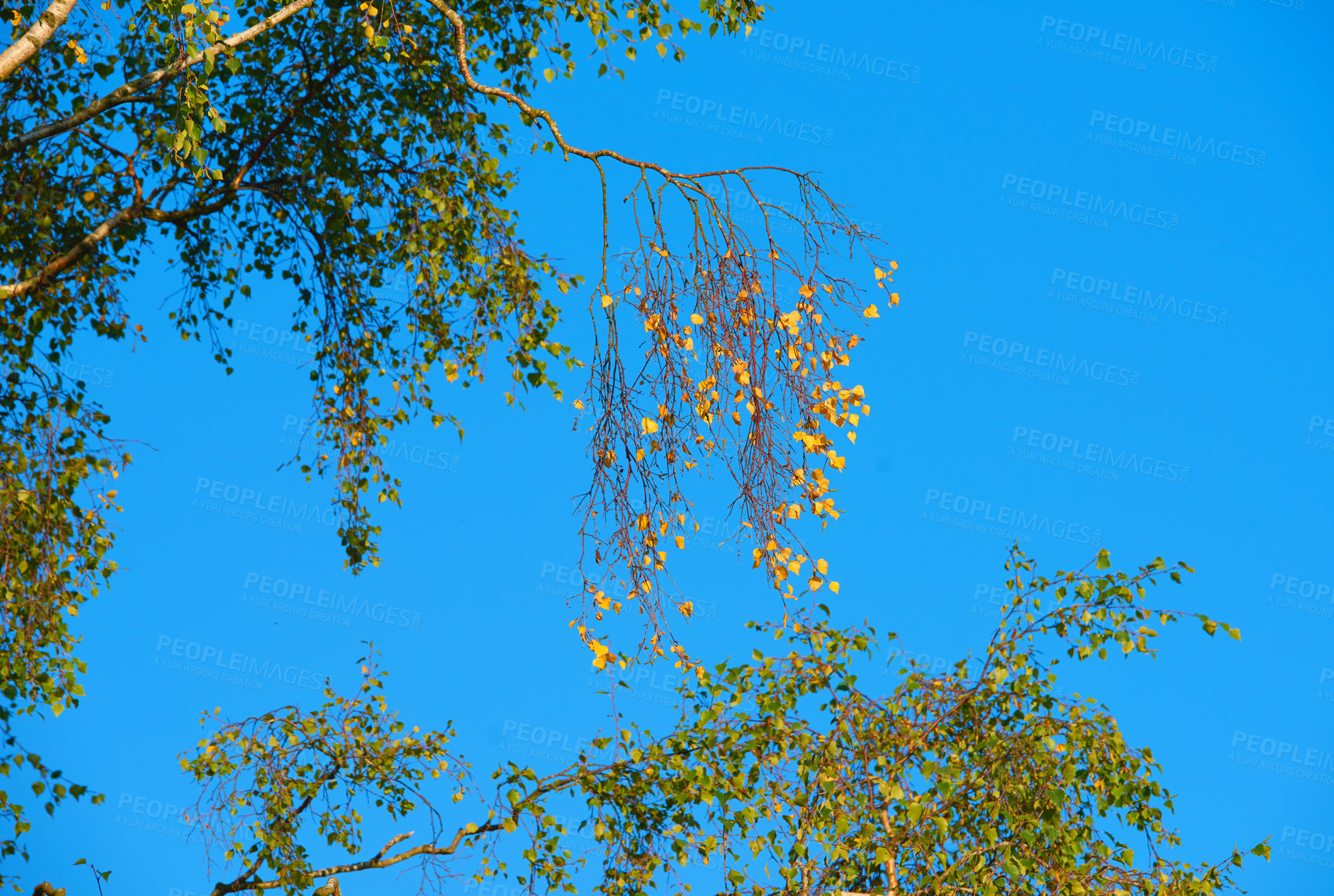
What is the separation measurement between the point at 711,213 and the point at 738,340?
66cm

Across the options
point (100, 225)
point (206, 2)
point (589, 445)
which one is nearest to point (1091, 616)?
point (589, 445)

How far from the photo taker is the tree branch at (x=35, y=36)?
15.0ft

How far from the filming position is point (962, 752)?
16.5 feet

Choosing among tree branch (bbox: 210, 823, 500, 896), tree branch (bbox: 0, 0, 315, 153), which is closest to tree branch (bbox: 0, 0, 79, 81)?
tree branch (bbox: 0, 0, 315, 153)

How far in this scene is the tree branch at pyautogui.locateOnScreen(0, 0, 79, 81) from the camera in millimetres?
4582

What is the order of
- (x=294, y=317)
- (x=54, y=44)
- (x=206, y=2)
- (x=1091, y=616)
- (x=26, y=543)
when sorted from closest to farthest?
1. (x=206, y=2)
2. (x=1091, y=616)
3. (x=26, y=543)
4. (x=54, y=44)
5. (x=294, y=317)

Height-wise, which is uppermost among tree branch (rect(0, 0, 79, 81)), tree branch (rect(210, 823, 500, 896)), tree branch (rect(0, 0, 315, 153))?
tree branch (rect(0, 0, 315, 153))

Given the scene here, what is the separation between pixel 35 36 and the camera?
4.66m

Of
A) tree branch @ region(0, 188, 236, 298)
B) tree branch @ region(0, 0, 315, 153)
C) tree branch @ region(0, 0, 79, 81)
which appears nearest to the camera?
tree branch @ region(0, 0, 79, 81)

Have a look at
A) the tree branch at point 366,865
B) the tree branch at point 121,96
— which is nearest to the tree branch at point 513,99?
the tree branch at point 121,96

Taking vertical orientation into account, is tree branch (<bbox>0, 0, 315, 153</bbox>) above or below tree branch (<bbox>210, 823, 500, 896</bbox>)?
above

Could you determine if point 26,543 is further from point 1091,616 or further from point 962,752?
point 1091,616

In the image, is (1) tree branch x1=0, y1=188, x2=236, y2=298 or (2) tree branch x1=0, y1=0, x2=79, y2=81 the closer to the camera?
(2) tree branch x1=0, y1=0, x2=79, y2=81

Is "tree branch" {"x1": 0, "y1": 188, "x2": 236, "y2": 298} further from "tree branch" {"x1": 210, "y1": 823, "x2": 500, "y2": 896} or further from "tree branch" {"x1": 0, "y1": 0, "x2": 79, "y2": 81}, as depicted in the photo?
"tree branch" {"x1": 210, "y1": 823, "x2": 500, "y2": 896}
